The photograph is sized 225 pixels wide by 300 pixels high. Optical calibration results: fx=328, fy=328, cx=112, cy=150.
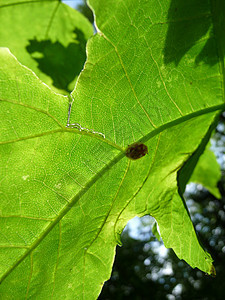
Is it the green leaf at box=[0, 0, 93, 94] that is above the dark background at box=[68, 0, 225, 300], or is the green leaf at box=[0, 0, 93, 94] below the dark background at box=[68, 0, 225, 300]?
above

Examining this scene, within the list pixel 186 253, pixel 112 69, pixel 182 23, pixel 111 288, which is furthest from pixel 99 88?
pixel 111 288

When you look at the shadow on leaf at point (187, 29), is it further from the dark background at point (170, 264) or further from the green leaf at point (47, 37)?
the dark background at point (170, 264)

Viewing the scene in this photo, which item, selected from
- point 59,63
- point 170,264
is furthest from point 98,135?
point 170,264

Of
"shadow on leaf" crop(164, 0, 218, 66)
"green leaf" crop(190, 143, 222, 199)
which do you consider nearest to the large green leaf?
"shadow on leaf" crop(164, 0, 218, 66)

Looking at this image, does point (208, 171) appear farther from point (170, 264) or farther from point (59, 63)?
point (170, 264)

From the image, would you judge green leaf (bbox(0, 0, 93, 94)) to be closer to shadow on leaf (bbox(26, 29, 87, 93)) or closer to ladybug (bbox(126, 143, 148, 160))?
shadow on leaf (bbox(26, 29, 87, 93))

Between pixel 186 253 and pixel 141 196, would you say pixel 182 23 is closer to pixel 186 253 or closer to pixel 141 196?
pixel 141 196

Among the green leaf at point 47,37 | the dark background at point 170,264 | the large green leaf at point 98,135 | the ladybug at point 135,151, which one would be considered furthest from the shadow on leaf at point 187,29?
the dark background at point 170,264

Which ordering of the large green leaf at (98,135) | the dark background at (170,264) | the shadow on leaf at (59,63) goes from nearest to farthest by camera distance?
the large green leaf at (98,135)
the shadow on leaf at (59,63)
the dark background at (170,264)
